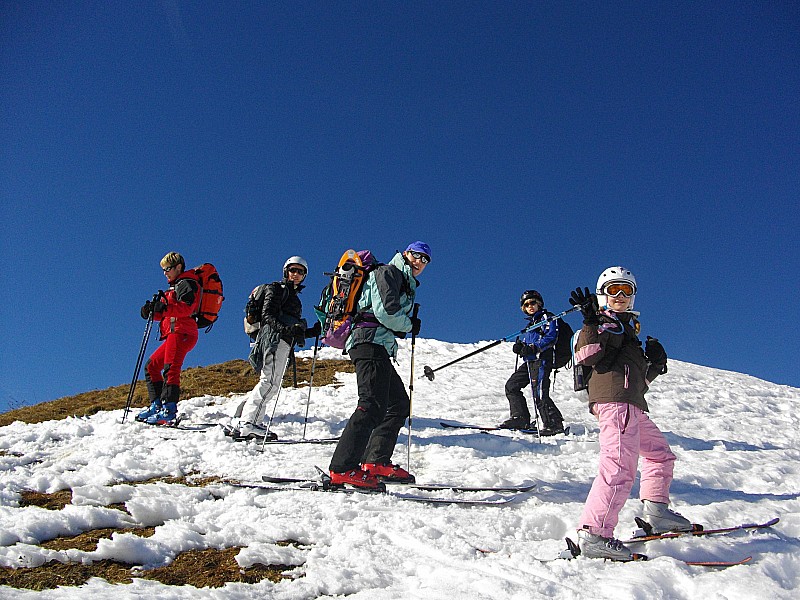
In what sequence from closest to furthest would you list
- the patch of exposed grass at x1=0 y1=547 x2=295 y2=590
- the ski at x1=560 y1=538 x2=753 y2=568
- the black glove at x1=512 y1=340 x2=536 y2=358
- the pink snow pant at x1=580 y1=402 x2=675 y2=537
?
1. the patch of exposed grass at x1=0 y1=547 x2=295 y2=590
2. the ski at x1=560 y1=538 x2=753 y2=568
3. the pink snow pant at x1=580 y1=402 x2=675 y2=537
4. the black glove at x1=512 y1=340 x2=536 y2=358

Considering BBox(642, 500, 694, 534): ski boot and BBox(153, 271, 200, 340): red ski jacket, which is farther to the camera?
BBox(153, 271, 200, 340): red ski jacket

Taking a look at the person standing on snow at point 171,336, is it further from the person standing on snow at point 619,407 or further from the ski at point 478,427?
the person standing on snow at point 619,407

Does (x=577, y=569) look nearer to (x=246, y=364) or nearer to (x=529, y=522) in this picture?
(x=529, y=522)

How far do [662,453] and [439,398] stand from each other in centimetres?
A: 790

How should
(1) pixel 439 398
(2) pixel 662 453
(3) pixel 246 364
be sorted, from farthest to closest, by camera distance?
1. (3) pixel 246 364
2. (1) pixel 439 398
3. (2) pixel 662 453

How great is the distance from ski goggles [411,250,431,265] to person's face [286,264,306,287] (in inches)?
134

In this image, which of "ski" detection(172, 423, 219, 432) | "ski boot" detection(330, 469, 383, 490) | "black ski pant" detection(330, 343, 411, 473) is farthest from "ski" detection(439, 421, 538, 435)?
"ski boot" detection(330, 469, 383, 490)

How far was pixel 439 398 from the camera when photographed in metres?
12.2

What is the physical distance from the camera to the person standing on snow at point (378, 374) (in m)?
5.26

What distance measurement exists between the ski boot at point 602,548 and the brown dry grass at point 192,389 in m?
9.62

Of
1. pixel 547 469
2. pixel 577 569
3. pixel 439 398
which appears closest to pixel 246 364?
pixel 439 398

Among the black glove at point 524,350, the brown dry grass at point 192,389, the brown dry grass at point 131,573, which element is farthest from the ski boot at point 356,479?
the brown dry grass at point 192,389

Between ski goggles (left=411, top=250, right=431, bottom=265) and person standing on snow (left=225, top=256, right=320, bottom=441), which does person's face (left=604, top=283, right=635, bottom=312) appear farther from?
person standing on snow (left=225, top=256, right=320, bottom=441)

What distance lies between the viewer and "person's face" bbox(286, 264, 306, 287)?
8.93 meters
